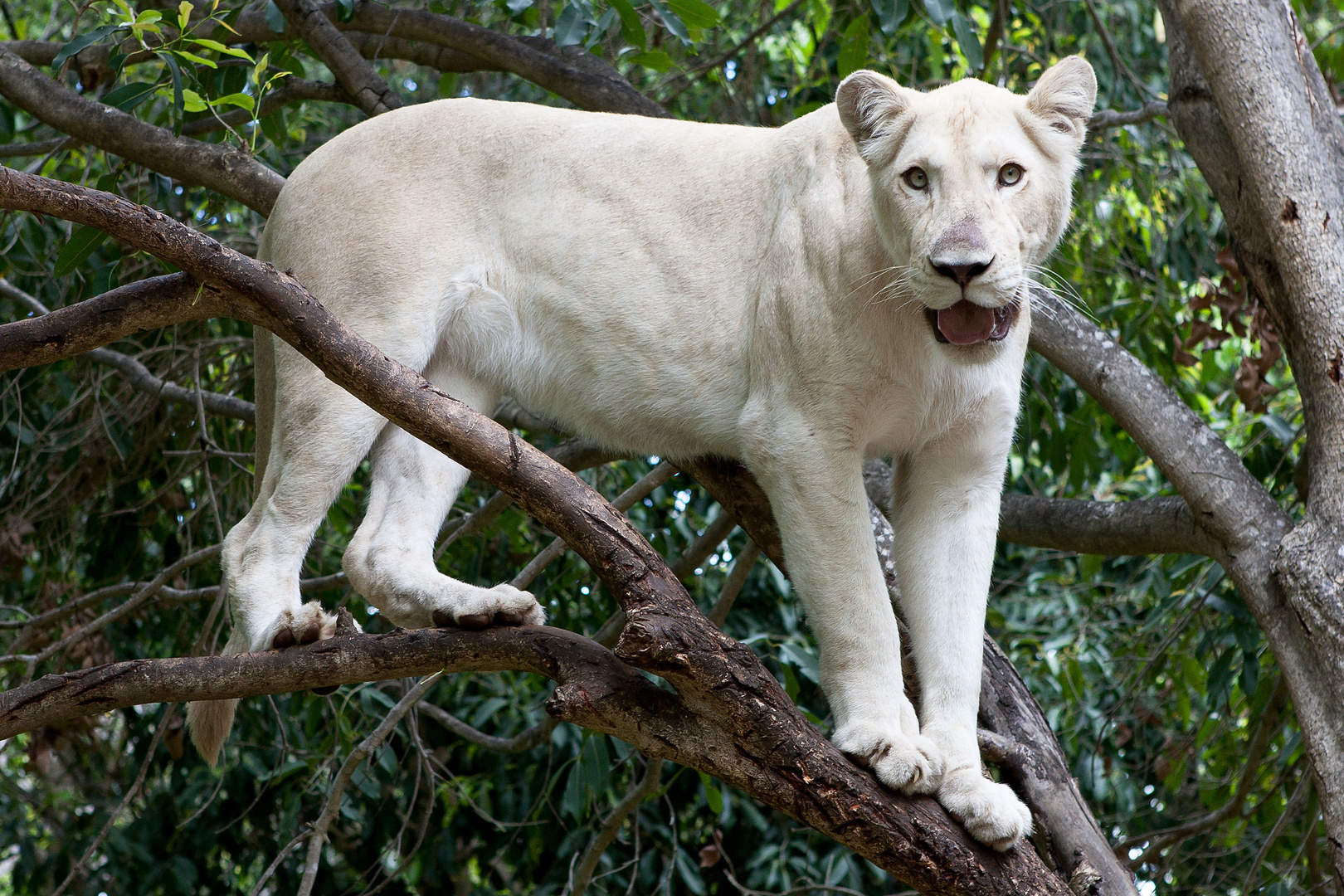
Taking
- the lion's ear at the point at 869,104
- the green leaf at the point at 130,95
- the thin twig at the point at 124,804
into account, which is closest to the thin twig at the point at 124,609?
the thin twig at the point at 124,804

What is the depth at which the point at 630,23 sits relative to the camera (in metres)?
4.32

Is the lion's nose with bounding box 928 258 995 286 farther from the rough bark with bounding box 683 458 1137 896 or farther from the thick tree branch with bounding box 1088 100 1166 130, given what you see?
the thick tree branch with bounding box 1088 100 1166 130

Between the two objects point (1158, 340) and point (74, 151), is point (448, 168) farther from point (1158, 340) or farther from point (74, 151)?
point (1158, 340)

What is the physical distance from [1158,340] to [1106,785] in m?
2.38

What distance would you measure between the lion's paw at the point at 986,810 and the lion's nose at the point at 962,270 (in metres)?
1.18

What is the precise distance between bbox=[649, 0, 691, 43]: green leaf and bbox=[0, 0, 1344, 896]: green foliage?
20mm

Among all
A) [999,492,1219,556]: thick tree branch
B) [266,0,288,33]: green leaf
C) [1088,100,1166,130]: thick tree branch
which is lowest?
[999,492,1219,556]: thick tree branch

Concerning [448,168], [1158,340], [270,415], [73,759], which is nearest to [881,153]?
[448,168]

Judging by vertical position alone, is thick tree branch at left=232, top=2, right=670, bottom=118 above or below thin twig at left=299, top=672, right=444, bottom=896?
above

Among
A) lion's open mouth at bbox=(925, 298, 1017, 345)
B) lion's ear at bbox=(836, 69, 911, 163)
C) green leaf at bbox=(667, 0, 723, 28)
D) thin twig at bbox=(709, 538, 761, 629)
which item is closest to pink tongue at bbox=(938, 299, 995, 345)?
lion's open mouth at bbox=(925, 298, 1017, 345)

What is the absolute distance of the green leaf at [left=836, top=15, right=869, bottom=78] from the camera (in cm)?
474

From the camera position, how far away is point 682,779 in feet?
22.5

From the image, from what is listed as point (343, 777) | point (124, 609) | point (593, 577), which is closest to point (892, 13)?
point (593, 577)

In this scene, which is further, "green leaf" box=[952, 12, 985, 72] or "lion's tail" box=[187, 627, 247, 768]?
"green leaf" box=[952, 12, 985, 72]
